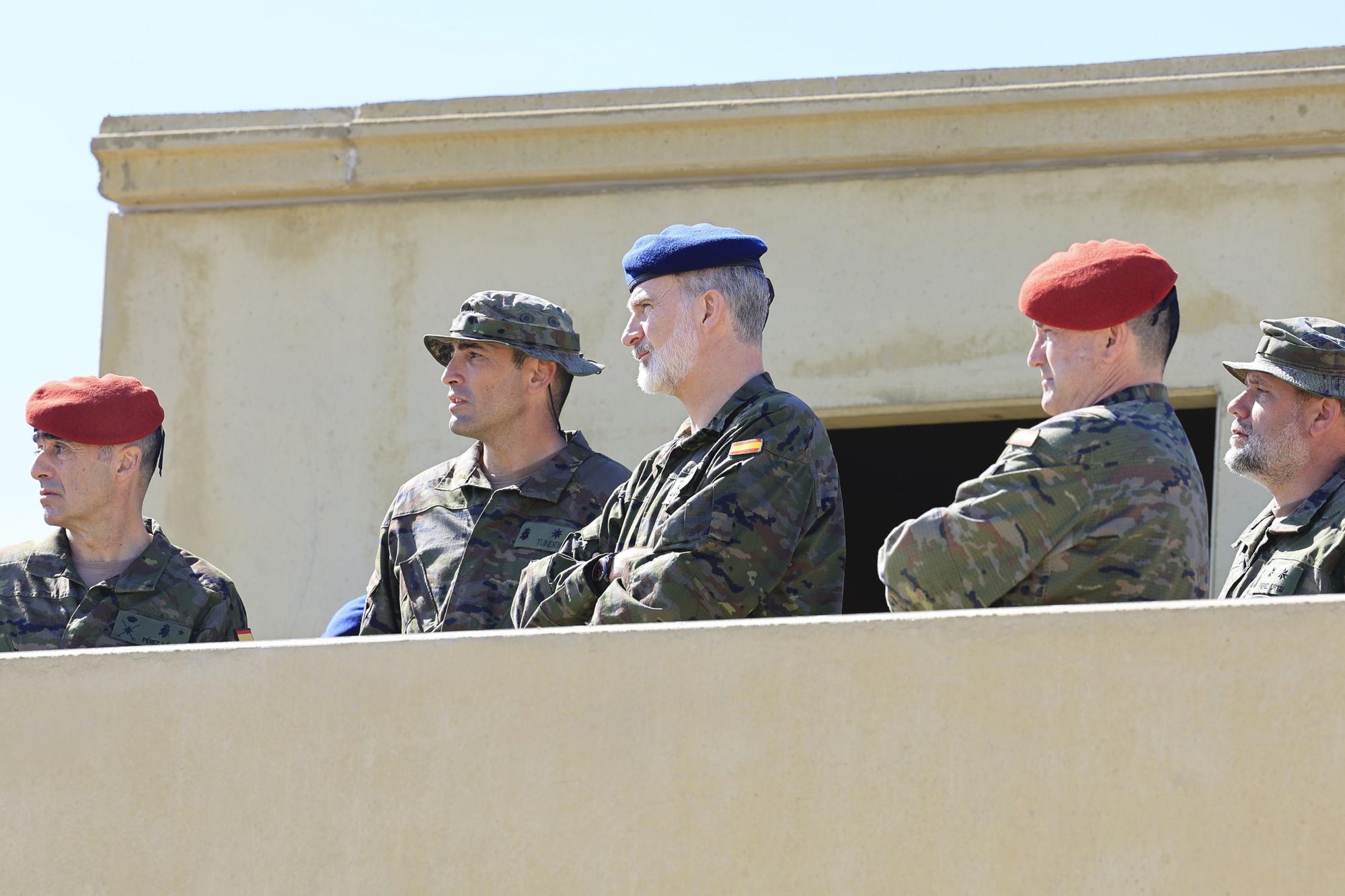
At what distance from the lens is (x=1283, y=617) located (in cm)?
279

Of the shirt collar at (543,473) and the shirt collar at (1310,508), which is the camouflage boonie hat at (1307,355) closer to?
the shirt collar at (1310,508)

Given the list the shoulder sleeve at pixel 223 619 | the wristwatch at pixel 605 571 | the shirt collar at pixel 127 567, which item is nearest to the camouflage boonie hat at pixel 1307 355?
the wristwatch at pixel 605 571

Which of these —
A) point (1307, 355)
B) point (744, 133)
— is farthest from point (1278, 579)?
point (744, 133)

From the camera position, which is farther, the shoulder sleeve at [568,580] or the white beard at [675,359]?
the white beard at [675,359]

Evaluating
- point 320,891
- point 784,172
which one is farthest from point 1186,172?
point 320,891

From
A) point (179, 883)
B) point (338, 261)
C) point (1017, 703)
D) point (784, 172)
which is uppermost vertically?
point (784, 172)

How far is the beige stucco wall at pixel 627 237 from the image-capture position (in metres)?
6.00

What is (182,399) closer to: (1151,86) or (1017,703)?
(1151,86)

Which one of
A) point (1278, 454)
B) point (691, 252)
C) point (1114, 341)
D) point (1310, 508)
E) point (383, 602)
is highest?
point (691, 252)

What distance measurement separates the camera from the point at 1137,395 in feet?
10.8

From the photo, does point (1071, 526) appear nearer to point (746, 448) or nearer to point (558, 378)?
point (746, 448)

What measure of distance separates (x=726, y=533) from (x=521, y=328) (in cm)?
136

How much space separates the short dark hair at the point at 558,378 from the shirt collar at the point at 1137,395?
162cm

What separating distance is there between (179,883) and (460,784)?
0.50 m
